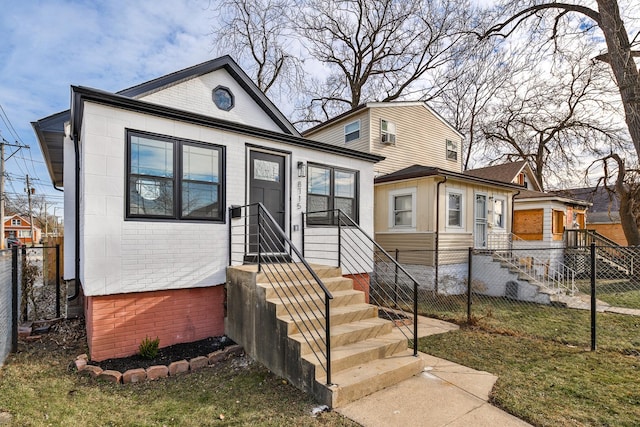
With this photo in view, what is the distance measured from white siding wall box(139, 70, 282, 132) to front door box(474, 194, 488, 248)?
27.2 ft

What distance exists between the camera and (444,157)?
51.1ft

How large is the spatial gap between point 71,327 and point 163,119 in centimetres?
443

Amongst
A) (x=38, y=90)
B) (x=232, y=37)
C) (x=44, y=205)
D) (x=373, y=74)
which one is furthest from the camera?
(x=44, y=205)

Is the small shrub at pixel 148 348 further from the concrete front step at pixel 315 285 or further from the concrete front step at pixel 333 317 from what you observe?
the concrete front step at pixel 333 317

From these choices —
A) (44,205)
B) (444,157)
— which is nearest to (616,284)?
(444,157)

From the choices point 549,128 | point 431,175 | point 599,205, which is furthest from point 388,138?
point 599,205

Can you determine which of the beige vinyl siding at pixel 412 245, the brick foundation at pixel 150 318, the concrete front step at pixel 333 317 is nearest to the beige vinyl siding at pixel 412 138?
the beige vinyl siding at pixel 412 245

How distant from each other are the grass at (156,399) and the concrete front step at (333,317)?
0.71m

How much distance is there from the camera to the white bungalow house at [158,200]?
179 inches

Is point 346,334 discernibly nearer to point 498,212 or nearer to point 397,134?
point 397,134

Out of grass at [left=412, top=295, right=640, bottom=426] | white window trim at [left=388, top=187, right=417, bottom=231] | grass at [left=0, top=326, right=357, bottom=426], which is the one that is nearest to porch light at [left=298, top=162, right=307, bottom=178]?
grass at [left=0, top=326, right=357, bottom=426]

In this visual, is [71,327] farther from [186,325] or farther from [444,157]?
[444,157]

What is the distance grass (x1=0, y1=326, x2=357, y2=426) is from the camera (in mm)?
3160

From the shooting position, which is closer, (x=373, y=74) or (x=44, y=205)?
(x=373, y=74)
